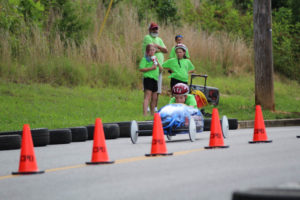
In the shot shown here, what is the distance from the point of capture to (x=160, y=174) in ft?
26.0

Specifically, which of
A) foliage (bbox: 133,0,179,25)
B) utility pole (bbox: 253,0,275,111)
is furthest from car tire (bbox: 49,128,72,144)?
foliage (bbox: 133,0,179,25)

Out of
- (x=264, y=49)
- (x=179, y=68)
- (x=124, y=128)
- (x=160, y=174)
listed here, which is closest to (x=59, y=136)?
(x=124, y=128)

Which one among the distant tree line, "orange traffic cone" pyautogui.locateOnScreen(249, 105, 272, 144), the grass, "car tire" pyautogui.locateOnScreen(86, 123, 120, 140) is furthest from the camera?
the distant tree line

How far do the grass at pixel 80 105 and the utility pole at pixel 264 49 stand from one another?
73 centimetres

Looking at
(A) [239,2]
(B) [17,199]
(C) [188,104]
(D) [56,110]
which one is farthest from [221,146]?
(A) [239,2]

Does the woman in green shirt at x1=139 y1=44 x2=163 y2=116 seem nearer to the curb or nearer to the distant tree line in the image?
the curb

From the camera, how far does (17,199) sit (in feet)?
22.4

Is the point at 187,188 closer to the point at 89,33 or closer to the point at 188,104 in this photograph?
the point at 188,104

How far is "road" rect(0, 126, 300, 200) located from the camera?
22.2 ft

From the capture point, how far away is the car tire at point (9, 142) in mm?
12955

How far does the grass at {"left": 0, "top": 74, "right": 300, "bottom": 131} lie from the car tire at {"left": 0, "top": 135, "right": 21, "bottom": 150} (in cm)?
254

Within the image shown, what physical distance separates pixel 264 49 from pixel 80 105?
5696 millimetres

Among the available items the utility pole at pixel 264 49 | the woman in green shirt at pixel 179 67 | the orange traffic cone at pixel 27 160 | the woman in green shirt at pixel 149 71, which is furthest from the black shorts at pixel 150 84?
the orange traffic cone at pixel 27 160

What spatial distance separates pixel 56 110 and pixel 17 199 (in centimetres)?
1215
